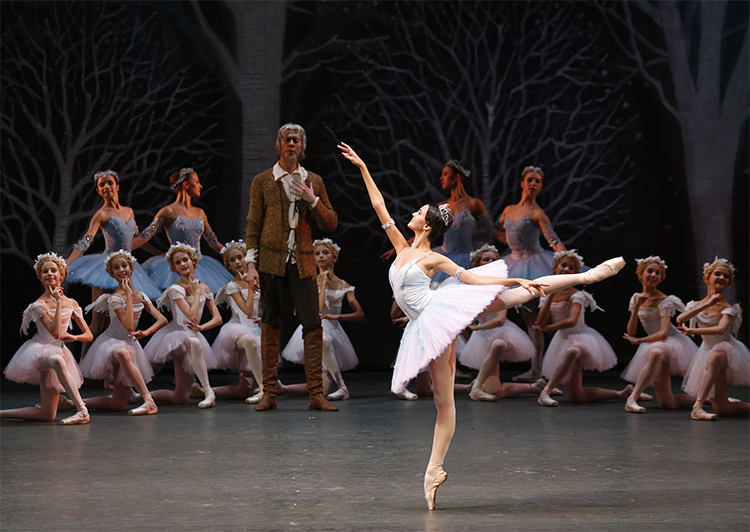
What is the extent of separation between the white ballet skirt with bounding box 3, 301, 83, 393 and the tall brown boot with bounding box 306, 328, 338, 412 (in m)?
1.33

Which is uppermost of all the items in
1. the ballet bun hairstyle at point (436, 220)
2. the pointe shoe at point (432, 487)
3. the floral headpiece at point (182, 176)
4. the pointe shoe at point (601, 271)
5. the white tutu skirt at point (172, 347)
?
the floral headpiece at point (182, 176)

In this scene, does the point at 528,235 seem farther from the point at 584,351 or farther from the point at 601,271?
the point at 601,271

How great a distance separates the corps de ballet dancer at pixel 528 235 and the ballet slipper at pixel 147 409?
2878mm

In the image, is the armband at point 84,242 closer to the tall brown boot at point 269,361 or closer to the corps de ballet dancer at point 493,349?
the tall brown boot at point 269,361

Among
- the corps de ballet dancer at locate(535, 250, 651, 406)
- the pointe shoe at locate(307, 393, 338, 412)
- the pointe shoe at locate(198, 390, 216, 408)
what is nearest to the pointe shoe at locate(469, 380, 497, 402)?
the corps de ballet dancer at locate(535, 250, 651, 406)

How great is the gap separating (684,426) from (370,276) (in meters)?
3.80

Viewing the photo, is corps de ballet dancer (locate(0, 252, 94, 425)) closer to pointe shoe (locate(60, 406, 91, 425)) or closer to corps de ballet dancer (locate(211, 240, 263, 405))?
pointe shoe (locate(60, 406, 91, 425))

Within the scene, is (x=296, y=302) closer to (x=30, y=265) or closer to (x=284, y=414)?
(x=284, y=414)

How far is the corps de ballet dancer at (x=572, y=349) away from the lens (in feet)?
17.4

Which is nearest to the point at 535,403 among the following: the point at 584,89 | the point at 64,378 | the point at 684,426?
the point at 684,426

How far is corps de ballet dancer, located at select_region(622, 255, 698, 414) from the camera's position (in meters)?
5.05

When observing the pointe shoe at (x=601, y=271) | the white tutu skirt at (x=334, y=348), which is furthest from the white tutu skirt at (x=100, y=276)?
the pointe shoe at (x=601, y=271)

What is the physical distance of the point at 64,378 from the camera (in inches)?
186

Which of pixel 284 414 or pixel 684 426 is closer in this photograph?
pixel 684 426
